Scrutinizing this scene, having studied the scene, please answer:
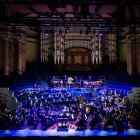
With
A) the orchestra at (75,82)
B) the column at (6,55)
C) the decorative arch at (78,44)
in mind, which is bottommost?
the orchestra at (75,82)

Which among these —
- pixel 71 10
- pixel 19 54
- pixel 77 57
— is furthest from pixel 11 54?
pixel 71 10

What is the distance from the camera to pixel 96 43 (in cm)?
2122

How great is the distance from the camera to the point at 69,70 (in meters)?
21.5

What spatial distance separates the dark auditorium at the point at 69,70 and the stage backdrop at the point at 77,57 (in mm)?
86

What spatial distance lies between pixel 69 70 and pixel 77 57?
4.62ft

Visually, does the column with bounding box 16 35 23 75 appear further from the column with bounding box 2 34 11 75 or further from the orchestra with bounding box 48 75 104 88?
the orchestra with bounding box 48 75 104 88

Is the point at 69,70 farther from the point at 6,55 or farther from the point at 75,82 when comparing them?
the point at 6,55

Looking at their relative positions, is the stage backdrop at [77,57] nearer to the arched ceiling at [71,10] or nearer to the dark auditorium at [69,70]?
the dark auditorium at [69,70]

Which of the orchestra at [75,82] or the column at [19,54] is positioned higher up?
the column at [19,54]

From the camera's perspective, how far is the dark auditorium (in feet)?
37.4

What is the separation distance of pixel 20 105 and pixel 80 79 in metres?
5.53

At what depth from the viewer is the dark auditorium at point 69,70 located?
11.4 m

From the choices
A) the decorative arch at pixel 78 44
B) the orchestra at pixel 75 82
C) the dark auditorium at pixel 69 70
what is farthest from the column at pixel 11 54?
the decorative arch at pixel 78 44

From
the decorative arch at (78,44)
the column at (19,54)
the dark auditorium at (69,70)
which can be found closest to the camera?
the dark auditorium at (69,70)
